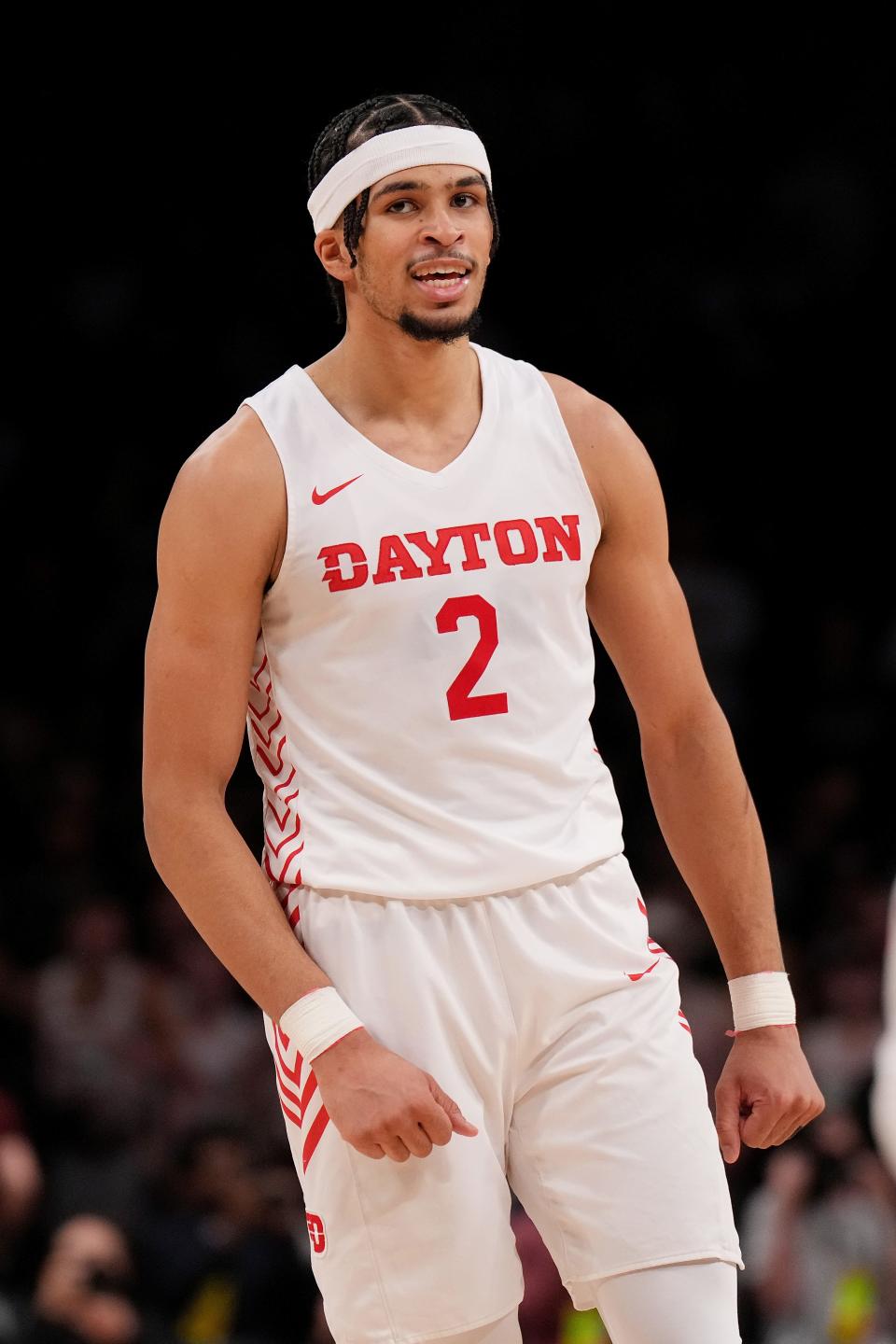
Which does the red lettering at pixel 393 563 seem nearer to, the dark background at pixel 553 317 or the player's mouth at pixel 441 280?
the player's mouth at pixel 441 280

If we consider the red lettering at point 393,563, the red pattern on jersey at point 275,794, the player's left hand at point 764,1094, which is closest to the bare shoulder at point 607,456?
the red lettering at point 393,563

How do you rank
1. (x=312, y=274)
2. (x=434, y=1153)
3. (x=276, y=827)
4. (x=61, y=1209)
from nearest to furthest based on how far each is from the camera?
(x=434, y=1153) → (x=276, y=827) → (x=61, y=1209) → (x=312, y=274)

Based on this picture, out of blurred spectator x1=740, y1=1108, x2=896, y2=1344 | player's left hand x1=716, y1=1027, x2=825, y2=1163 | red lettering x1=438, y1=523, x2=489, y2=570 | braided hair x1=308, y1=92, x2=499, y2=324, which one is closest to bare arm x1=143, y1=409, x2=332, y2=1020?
red lettering x1=438, y1=523, x2=489, y2=570

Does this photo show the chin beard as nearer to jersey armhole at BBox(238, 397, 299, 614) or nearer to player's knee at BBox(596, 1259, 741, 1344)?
jersey armhole at BBox(238, 397, 299, 614)

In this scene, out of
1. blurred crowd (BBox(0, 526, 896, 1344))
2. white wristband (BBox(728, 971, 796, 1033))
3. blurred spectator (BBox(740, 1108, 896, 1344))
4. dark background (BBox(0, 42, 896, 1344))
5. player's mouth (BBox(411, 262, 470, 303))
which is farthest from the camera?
dark background (BBox(0, 42, 896, 1344))

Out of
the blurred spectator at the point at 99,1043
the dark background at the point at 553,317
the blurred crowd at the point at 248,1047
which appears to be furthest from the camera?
the dark background at the point at 553,317

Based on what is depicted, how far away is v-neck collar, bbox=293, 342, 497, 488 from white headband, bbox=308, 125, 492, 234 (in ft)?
1.05

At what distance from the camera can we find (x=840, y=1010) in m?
6.89

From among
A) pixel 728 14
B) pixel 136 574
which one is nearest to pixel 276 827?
pixel 136 574

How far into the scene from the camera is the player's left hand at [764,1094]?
3.12 m

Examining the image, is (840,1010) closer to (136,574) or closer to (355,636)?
(136,574)

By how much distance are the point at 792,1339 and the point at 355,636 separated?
403 cm

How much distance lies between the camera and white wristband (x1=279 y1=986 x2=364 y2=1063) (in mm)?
2889

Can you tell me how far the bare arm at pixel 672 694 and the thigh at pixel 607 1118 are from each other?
272mm
